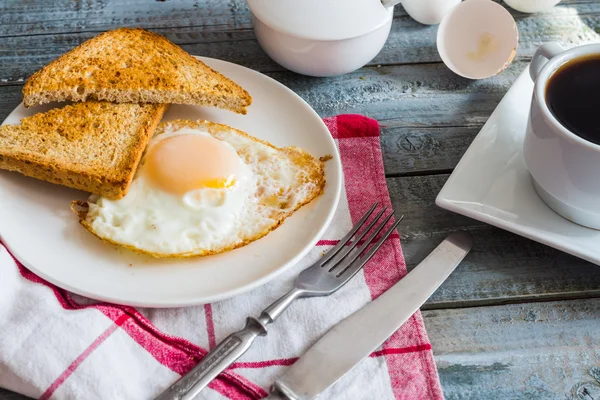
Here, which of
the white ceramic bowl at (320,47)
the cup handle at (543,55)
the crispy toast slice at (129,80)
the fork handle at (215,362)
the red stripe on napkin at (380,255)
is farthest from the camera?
the white ceramic bowl at (320,47)

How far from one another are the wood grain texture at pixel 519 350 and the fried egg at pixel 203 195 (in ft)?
1.56

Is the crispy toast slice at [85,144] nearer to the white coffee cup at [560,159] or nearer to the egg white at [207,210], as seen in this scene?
the egg white at [207,210]

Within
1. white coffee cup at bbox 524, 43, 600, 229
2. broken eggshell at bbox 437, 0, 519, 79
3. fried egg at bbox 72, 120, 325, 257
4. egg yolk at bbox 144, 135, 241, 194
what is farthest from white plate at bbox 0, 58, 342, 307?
broken eggshell at bbox 437, 0, 519, 79

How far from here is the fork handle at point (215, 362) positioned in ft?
4.20

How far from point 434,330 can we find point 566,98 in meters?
0.65

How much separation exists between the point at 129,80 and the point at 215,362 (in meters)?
0.88

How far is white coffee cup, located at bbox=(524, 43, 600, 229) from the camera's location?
1.48 meters

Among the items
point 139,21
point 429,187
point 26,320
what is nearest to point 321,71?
point 429,187

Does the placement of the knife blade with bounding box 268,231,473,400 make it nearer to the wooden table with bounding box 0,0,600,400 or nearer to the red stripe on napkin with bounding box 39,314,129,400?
the wooden table with bounding box 0,0,600,400

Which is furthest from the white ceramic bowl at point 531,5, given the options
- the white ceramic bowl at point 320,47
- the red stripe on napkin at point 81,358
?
the red stripe on napkin at point 81,358

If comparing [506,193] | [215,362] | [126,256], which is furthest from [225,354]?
[506,193]

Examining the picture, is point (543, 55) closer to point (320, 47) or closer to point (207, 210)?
point (320, 47)

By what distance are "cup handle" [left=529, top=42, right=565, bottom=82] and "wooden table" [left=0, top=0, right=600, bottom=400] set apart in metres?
0.33

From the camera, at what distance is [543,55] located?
171 cm
